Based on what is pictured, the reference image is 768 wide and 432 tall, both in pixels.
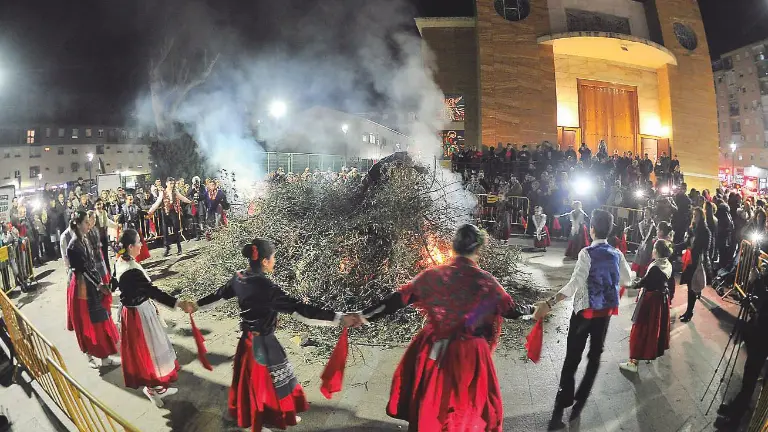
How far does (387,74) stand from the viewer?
18.0 m

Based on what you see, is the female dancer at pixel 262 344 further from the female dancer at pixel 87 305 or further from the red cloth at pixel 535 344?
the female dancer at pixel 87 305

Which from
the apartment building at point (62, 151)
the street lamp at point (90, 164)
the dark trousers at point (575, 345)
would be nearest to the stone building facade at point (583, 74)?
A: the dark trousers at point (575, 345)

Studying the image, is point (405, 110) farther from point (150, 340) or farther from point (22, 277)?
point (150, 340)

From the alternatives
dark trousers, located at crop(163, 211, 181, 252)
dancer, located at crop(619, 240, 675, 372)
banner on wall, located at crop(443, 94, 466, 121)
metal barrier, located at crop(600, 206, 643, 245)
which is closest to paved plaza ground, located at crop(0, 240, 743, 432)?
dancer, located at crop(619, 240, 675, 372)

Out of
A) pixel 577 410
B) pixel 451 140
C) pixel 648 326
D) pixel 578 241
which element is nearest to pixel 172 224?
pixel 578 241

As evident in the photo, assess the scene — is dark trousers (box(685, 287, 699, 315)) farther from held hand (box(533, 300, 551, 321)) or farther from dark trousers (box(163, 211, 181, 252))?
dark trousers (box(163, 211, 181, 252))

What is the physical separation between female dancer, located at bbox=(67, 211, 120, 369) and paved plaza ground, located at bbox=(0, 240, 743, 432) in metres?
0.27

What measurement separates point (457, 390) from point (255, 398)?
160cm

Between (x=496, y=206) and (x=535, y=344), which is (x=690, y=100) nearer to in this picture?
(x=496, y=206)

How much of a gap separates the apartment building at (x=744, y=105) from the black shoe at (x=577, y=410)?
189 feet

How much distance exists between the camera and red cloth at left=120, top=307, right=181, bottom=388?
4.23 m

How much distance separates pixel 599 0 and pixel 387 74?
10.7m

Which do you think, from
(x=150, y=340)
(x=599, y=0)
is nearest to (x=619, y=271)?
(x=150, y=340)

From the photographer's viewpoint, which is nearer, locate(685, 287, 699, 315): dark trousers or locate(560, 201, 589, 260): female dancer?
locate(685, 287, 699, 315): dark trousers
